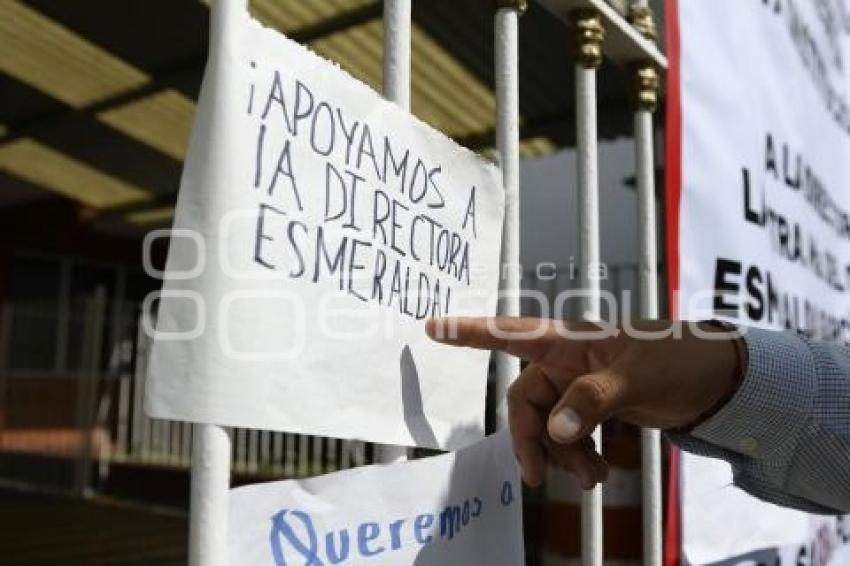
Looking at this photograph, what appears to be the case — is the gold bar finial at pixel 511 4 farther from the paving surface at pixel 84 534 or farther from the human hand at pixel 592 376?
the paving surface at pixel 84 534

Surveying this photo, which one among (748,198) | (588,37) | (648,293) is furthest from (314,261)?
(748,198)

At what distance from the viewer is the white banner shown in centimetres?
197

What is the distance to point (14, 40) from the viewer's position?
440 cm

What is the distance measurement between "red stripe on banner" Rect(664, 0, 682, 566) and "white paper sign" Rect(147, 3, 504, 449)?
0.77 m

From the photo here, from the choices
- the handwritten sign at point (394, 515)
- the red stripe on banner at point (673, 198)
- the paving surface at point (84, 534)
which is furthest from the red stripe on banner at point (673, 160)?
the paving surface at point (84, 534)

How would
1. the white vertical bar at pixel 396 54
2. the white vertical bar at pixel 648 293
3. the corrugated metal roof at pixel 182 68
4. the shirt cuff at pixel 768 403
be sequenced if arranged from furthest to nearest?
the corrugated metal roof at pixel 182 68 < the white vertical bar at pixel 648 293 < the white vertical bar at pixel 396 54 < the shirt cuff at pixel 768 403

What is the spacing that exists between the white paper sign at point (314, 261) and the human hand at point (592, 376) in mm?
110

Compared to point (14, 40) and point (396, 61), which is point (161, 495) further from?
point (396, 61)

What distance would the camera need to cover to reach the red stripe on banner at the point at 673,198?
1893 mm

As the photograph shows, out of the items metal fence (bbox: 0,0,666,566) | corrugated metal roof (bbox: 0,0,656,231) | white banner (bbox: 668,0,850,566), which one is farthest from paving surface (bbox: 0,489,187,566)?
white banner (bbox: 668,0,850,566)

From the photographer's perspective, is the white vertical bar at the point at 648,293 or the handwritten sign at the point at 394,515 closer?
the handwritten sign at the point at 394,515

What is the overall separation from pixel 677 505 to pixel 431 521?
3.20 ft

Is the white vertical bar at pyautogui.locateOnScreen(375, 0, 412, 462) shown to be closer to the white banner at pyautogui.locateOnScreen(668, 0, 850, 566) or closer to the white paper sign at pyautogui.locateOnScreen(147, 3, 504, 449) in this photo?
the white paper sign at pyautogui.locateOnScreen(147, 3, 504, 449)

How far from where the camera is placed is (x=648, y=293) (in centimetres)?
193
